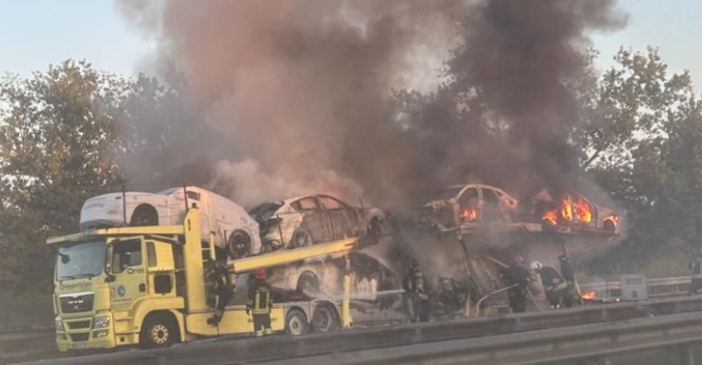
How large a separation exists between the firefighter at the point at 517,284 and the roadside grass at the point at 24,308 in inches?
546

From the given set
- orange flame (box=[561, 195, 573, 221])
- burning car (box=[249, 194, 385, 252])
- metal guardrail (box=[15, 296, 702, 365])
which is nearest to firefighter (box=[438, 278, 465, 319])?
burning car (box=[249, 194, 385, 252])

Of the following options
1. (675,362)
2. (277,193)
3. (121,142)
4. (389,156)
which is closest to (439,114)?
(389,156)

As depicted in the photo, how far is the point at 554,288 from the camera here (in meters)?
18.6

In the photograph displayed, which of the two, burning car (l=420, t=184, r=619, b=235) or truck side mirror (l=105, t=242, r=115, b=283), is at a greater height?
burning car (l=420, t=184, r=619, b=235)

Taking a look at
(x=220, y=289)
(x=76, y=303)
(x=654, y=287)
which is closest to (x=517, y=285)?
(x=220, y=289)

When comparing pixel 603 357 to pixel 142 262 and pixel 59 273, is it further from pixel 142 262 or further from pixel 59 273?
pixel 59 273

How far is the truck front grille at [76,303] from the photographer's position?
1364 cm

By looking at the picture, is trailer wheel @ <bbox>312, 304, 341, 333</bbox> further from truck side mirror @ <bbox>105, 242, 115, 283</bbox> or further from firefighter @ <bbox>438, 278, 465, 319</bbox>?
truck side mirror @ <bbox>105, 242, 115, 283</bbox>

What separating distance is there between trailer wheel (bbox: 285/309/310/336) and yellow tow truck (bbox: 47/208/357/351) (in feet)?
2.97

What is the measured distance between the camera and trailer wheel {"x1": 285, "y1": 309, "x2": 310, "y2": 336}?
1559 cm

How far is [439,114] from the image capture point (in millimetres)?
21828

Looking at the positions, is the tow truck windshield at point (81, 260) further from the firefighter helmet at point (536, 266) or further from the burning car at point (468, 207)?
the firefighter helmet at point (536, 266)

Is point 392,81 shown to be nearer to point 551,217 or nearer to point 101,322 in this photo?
point 551,217

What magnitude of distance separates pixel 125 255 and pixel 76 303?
1.15 m
